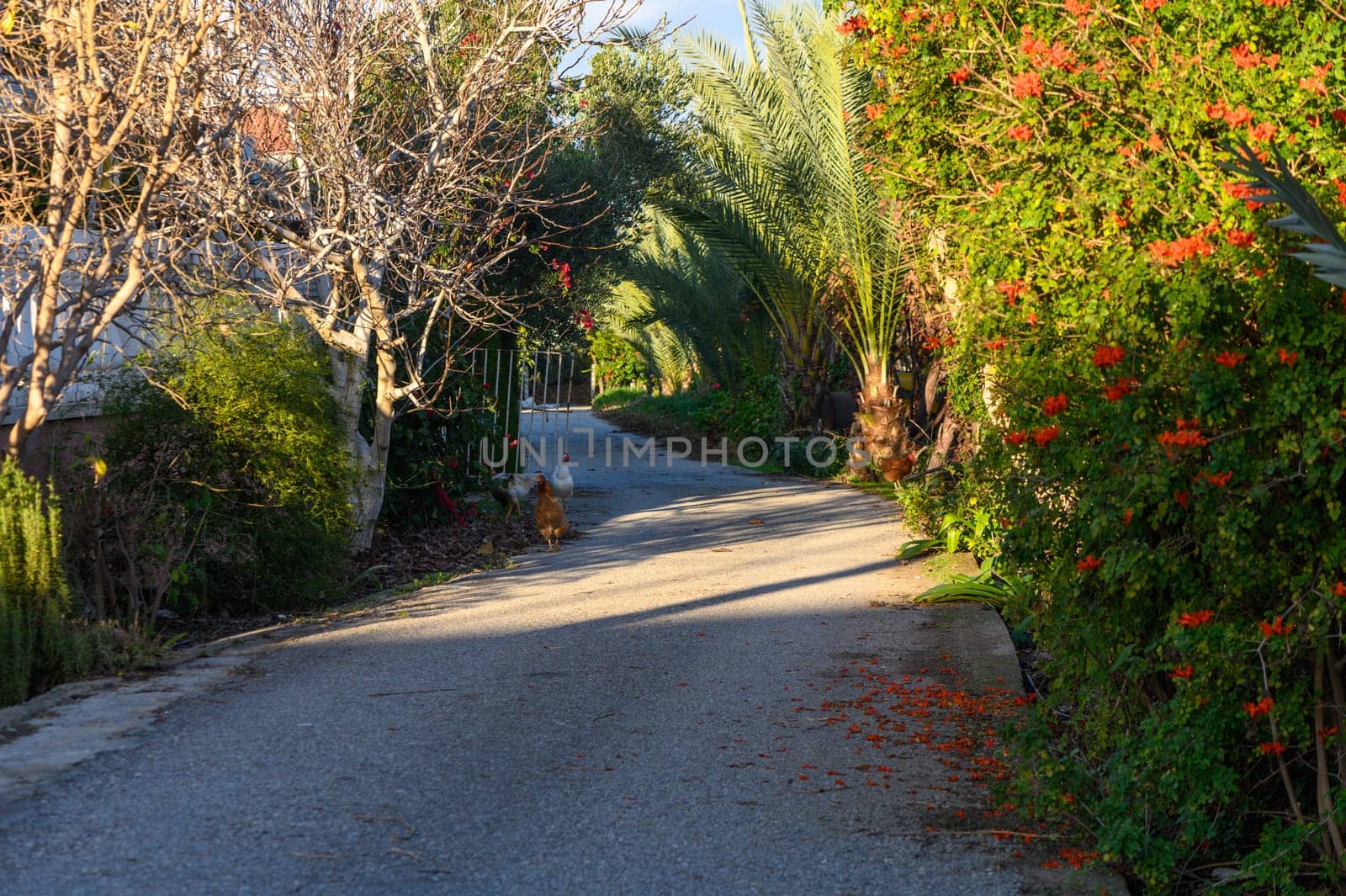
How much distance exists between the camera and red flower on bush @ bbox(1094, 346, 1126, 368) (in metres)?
3.92

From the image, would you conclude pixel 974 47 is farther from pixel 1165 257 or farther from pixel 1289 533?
pixel 1289 533

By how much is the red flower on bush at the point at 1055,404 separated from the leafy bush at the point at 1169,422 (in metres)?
0.01

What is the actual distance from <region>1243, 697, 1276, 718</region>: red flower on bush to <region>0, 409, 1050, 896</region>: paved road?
0.85m

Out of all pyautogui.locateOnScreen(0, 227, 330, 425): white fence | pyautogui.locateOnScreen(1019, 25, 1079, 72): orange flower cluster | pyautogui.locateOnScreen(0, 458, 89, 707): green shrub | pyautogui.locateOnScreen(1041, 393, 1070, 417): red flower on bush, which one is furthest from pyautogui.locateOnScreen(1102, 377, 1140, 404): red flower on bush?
pyautogui.locateOnScreen(0, 227, 330, 425): white fence

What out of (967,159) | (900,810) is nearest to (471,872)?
(900,810)

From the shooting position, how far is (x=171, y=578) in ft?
22.5

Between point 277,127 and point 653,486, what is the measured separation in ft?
26.6

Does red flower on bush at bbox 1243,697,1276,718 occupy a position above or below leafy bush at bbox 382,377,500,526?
below

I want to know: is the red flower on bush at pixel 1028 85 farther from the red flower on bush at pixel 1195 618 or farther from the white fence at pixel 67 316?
the white fence at pixel 67 316

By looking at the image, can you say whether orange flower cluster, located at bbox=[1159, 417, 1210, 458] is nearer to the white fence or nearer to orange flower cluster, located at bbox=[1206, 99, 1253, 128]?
orange flower cluster, located at bbox=[1206, 99, 1253, 128]

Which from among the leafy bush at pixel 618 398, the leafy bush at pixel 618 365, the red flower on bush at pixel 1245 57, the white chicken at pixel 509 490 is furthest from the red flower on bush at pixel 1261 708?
the leafy bush at pixel 618 365

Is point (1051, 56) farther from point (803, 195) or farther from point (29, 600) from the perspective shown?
point (803, 195)

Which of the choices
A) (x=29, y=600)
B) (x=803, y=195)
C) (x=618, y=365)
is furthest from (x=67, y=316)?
(x=618, y=365)

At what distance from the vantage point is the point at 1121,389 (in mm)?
3877
